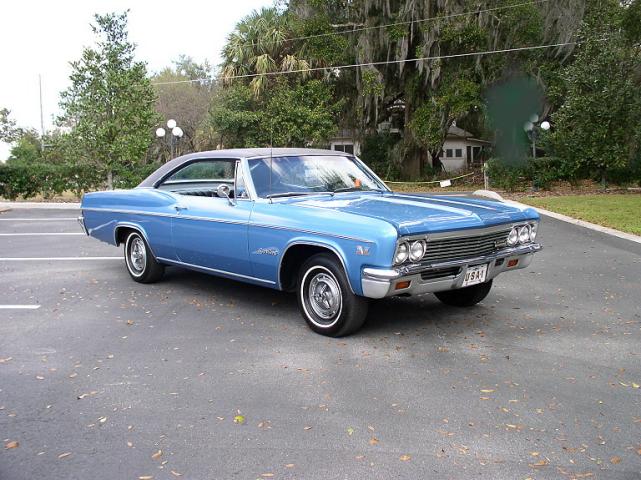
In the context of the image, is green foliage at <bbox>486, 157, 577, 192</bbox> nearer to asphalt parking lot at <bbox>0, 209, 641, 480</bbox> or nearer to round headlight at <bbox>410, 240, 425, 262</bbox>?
asphalt parking lot at <bbox>0, 209, 641, 480</bbox>

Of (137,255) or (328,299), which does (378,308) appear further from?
(137,255)

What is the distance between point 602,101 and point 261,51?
1537 cm

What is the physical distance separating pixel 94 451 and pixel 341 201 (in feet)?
10.6

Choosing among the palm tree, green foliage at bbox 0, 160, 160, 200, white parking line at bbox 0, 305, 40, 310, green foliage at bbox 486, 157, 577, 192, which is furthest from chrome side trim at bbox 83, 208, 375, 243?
the palm tree

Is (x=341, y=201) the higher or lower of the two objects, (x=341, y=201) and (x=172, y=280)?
the higher

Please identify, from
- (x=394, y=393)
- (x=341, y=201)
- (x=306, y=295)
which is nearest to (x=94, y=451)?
(x=394, y=393)

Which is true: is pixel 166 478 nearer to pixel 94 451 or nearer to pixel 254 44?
pixel 94 451

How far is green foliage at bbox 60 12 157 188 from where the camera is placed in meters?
20.9

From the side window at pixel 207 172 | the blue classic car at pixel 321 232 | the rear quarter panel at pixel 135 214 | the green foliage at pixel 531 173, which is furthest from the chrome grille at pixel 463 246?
the green foliage at pixel 531 173

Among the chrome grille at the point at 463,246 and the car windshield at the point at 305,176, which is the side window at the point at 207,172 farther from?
the chrome grille at the point at 463,246

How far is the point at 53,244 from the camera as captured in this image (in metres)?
11.3

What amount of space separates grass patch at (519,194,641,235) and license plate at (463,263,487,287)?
7.25 metres

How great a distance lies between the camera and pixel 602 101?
21.3 m

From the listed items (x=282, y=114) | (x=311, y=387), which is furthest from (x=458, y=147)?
(x=311, y=387)
